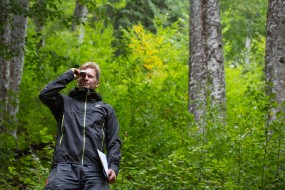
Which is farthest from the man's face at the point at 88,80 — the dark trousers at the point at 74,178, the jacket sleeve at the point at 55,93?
the dark trousers at the point at 74,178

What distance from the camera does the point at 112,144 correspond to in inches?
193

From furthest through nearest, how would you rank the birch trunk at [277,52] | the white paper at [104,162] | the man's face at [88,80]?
the birch trunk at [277,52], the man's face at [88,80], the white paper at [104,162]

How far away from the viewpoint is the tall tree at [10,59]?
867 centimetres

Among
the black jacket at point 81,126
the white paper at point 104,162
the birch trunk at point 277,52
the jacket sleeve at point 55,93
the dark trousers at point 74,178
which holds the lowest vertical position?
the dark trousers at point 74,178

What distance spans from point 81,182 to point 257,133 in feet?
10.5

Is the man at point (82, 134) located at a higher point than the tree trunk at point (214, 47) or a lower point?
lower

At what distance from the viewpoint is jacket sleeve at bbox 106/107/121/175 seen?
481cm

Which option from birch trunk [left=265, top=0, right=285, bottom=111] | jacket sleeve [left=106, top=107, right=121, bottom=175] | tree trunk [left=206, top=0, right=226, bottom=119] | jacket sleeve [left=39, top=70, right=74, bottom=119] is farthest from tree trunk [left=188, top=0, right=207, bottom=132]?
jacket sleeve [left=39, top=70, right=74, bottom=119]

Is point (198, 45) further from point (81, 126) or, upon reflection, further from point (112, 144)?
point (81, 126)

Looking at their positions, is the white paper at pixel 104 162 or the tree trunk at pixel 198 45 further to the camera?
the tree trunk at pixel 198 45

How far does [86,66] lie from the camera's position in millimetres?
5082

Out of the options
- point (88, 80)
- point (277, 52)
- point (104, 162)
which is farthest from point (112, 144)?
point (277, 52)

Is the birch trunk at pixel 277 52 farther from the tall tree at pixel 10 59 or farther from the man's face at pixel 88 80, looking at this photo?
the tall tree at pixel 10 59

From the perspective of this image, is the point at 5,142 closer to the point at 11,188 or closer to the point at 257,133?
the point at 11,188
